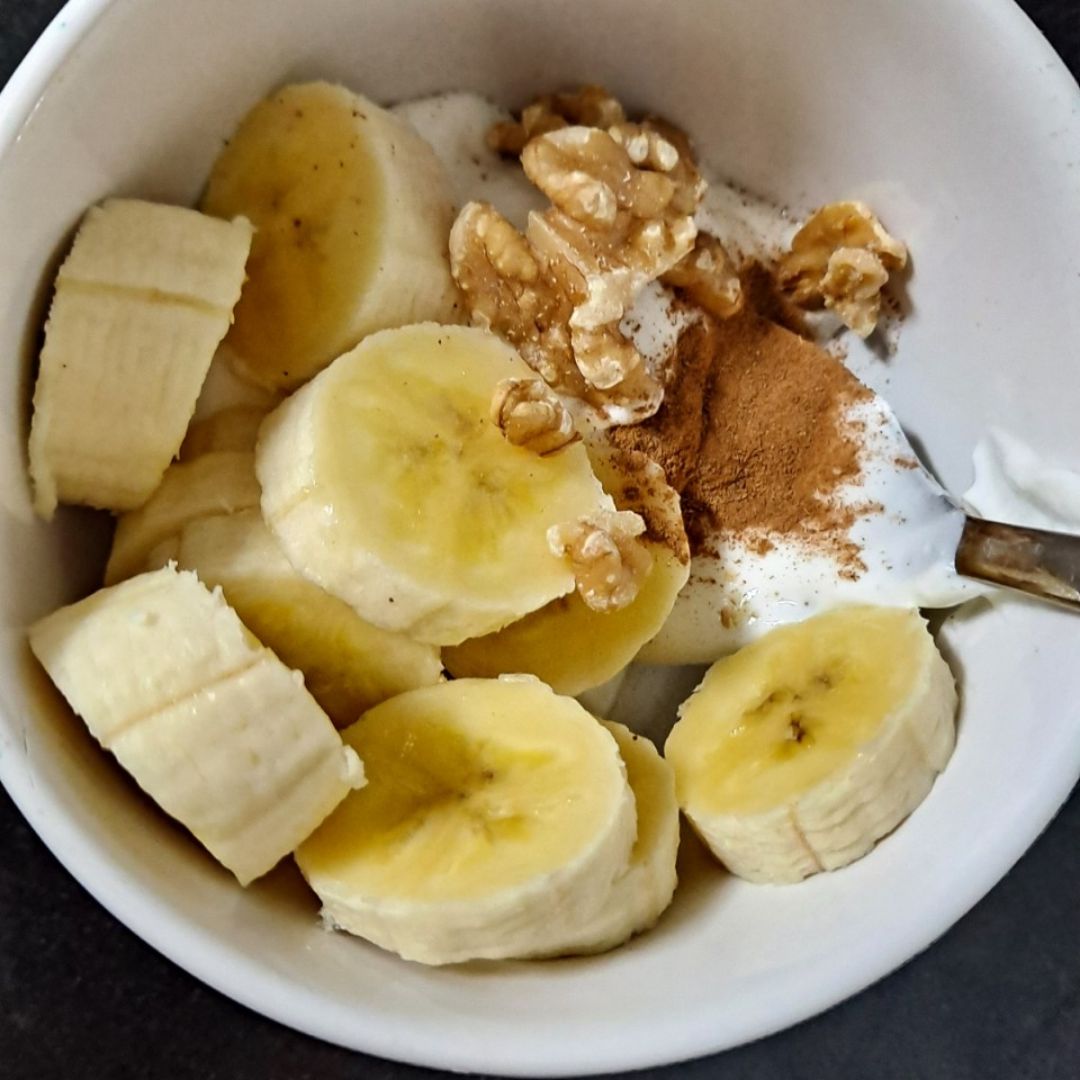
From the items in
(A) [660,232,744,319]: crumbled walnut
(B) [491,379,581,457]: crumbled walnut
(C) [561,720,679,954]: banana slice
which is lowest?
(C) [561,720,679,954]: banana slice

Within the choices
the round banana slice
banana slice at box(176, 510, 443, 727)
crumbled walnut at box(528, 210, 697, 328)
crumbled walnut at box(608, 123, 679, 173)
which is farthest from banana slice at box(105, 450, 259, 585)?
crumbled walnut at box(608, 123, 679, 173)

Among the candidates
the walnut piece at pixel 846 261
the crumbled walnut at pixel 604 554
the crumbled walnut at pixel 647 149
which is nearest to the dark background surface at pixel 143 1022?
the walnut piece at pixel 846 261

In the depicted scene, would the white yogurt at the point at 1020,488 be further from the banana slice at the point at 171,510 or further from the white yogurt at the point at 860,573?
the banana slice at the point at 171,510

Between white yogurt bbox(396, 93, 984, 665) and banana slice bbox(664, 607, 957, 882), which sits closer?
banana slice bbox(664, 607, 957, 882)

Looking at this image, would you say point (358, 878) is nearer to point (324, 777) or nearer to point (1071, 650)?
point (324, 777)

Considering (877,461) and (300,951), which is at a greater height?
(877,461)

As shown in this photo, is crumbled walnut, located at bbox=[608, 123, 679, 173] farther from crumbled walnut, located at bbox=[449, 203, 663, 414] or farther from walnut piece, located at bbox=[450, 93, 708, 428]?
crumbled walnut, located at bbox=[449, 203, 663, 414]

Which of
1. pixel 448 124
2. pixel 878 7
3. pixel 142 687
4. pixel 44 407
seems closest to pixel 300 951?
pixel 142 687
